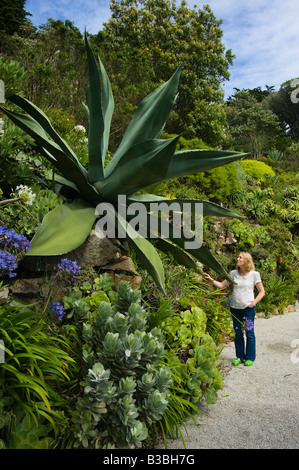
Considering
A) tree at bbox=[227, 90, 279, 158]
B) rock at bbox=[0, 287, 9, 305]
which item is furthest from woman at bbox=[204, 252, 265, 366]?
tree at bbox=[227, 90, 279, 158]

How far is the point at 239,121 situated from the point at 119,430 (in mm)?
30770

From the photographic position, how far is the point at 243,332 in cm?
384

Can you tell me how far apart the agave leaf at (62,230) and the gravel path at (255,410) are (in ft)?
4.77

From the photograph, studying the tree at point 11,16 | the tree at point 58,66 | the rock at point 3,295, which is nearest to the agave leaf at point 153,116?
the rock at point 3,295

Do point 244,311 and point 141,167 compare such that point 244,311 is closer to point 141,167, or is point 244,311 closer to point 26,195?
point 141,167

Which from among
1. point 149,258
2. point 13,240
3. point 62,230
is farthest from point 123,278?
point 13,240

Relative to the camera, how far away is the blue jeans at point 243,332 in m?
3.73

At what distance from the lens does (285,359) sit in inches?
158

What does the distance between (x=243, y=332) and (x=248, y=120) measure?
27.5 metres

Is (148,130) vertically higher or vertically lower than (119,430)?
higher

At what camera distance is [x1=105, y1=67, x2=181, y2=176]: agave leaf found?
280 centimetres

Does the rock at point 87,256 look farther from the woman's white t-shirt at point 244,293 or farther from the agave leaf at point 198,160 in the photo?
the woman's white t-shirt at point 244,293
